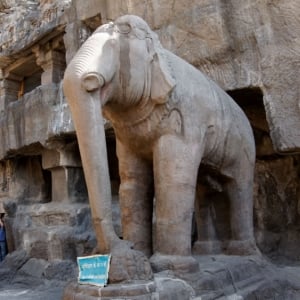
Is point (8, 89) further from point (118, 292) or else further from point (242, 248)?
point (118, 292)

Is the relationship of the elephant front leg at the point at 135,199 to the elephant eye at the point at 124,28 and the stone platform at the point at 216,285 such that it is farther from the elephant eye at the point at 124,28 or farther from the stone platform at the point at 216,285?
the elephant eye at the point at 124,28

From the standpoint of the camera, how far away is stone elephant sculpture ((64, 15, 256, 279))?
2.38 m

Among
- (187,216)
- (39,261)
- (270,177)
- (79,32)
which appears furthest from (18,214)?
(187,216)

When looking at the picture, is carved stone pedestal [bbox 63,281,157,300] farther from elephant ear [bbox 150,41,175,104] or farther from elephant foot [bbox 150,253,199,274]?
elephant ear [bbox 150,41,175,104]

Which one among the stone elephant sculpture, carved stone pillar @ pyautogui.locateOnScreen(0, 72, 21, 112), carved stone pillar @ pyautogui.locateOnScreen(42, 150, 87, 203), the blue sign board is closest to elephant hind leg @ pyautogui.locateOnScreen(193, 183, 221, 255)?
the stone elephant sculpture

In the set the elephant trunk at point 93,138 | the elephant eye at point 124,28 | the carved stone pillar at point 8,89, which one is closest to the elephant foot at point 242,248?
the elephant trunk at point 93,138

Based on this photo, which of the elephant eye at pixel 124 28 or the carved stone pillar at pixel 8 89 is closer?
the elephant eye at pixel 124 28

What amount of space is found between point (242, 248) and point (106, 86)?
5.62 feet

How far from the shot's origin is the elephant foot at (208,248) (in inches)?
136

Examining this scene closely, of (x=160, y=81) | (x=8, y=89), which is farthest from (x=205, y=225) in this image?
(x=8, y=89)

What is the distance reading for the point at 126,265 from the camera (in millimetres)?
2232

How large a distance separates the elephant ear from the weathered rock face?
5.43 ft

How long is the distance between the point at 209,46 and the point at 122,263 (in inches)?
112

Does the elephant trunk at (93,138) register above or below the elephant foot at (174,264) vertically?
above
